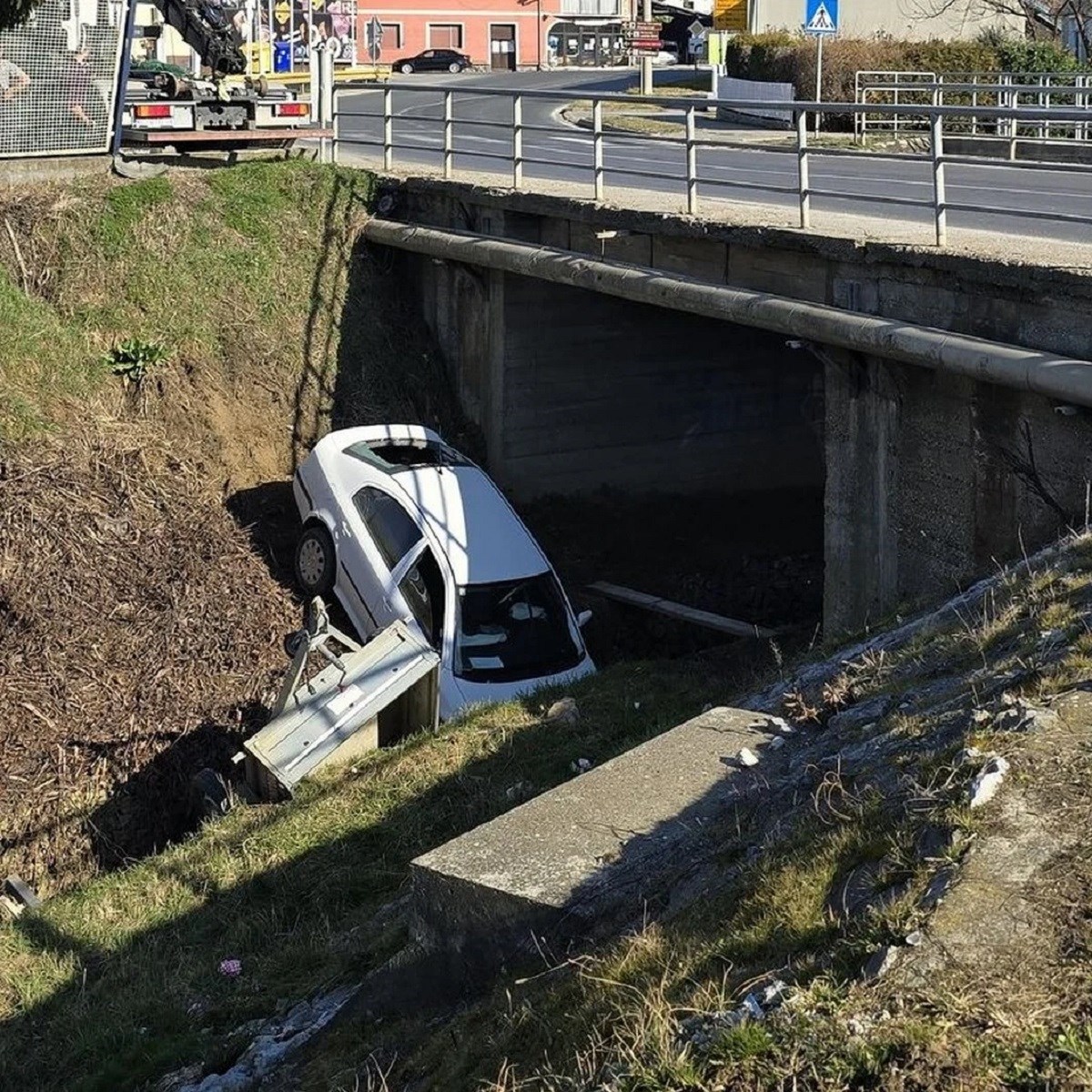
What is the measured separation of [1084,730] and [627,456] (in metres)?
14.1

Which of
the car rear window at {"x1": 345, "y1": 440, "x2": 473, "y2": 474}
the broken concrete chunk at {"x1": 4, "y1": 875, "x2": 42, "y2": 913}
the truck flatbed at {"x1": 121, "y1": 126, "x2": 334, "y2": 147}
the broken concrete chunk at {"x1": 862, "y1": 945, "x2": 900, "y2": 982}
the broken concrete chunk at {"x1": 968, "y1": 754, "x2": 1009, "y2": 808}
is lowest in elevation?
the broken concrete chunk at {"x1": 4, "y1": 875, "x2": 42, "y2": 913}

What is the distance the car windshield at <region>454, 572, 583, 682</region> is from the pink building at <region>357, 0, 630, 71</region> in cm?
6648

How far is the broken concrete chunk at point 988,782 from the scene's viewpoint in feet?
17.9

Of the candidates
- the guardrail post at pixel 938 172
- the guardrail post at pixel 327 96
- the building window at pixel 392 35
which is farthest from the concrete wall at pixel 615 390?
the building window at pixel 392 35

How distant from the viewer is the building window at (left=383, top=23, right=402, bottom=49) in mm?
77750

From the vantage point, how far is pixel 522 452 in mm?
19453

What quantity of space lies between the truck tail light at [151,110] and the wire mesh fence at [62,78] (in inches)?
15.6

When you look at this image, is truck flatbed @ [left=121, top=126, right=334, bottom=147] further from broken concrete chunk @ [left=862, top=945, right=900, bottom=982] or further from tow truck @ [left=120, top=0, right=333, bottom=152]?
broken concrete chunk @ [left=862, top=945, right=900, bottom=982]

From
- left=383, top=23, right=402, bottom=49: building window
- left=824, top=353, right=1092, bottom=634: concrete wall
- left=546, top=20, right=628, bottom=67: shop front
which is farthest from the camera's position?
left=546, top=20, right=628, bottom=67: shop front

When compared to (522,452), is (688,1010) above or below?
above

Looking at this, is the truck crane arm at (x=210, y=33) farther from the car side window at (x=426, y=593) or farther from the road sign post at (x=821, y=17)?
the car side window at (x=426, y=593)

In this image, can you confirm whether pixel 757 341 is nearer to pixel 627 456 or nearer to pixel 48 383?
pixel 627 456

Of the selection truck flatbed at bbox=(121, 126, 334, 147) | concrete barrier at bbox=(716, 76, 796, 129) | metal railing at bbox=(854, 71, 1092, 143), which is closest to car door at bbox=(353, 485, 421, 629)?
truck flatbed at bbox=(121, 126, 334, 147)

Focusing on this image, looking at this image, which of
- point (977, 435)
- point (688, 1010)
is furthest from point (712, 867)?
point (977, 435)
